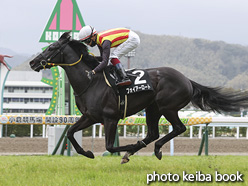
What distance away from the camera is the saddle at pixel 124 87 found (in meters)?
4.94

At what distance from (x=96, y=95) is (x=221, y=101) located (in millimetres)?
2091

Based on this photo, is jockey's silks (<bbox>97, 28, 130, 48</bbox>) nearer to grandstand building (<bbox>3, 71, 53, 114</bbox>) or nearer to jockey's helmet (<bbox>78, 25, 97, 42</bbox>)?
jockey's helmet (<bbox>78, 25, 97, 42</bbox>)

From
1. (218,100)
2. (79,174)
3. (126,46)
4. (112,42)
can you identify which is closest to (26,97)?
(218,100)

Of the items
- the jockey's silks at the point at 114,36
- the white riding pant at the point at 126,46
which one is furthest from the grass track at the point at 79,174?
the jockey's silks at the point at 114,36

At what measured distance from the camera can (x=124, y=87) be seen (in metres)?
4.99

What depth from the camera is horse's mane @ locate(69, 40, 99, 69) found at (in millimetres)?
5145

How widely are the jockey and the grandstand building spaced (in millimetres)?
51268

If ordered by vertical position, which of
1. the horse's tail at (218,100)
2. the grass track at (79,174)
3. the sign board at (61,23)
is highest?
the sign board at (61,23)

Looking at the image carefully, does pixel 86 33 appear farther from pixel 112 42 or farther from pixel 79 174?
pixel 79 174

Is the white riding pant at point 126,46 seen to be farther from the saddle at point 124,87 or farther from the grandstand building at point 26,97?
the grandstand building at point 26,97

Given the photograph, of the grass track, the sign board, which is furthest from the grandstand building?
the grass track

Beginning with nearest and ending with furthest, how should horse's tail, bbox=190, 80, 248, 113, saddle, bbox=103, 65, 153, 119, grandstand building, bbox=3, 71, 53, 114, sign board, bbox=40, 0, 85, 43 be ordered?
saddle, bbox=103, 65, 153, 119, horse's tail, bbox=190, 80, 248, 113, sign board, bbox=40, 0, 85, 43, grandstand building, bbox=3, 71, 53, 114

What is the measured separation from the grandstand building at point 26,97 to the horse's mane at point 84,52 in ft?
168

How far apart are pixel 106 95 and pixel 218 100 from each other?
1.93m
